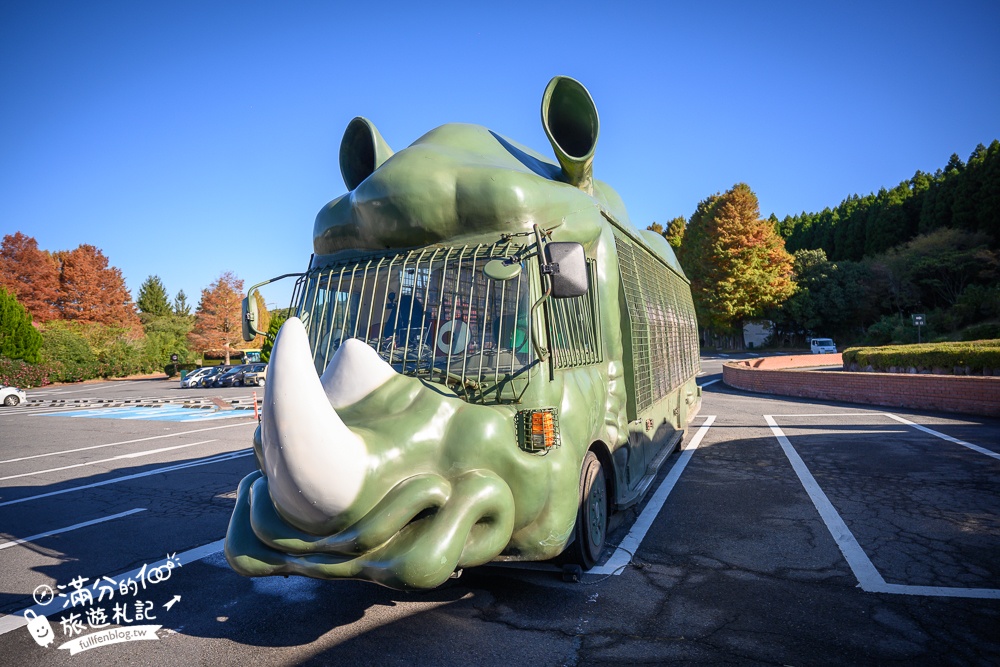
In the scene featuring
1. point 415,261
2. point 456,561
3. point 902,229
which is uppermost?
point 902,229

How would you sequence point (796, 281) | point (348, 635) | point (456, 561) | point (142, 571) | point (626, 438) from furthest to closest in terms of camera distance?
point (796, 281) → point (626, 438) → point (142, 571) → point (348, 635) → point (456, 561)

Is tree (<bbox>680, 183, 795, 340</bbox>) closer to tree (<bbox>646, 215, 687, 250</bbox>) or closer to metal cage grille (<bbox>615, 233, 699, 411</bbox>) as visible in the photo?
tree (<bbox>646, 215, 687, 250</bbox>)

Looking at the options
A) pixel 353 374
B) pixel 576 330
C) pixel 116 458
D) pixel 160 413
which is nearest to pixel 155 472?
pixel 116 458

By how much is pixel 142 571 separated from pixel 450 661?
3089mm

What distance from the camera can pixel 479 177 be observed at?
4273 millimetres

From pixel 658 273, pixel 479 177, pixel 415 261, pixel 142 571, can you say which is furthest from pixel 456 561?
pixel 658 273

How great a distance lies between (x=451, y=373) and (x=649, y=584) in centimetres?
212

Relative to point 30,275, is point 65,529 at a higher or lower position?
lower

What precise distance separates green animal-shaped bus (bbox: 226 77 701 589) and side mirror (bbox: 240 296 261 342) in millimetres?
19

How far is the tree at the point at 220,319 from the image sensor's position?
1984 inches

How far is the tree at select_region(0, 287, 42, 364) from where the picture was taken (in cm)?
4100

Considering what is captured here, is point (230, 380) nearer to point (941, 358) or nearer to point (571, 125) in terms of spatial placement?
point (941, 358)

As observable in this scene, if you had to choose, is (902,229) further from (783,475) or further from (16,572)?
(16,572)

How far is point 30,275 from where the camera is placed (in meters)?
56.7
